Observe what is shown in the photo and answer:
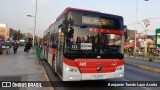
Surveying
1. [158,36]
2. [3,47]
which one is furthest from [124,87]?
[158,36]

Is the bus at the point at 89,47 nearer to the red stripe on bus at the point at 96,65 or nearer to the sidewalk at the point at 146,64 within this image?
the red stripe on bus at the point at 96,65

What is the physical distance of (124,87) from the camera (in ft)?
36.4

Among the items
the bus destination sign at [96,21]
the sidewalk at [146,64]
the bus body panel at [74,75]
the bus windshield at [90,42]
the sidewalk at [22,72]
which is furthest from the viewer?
the sidewalk at [146,64]

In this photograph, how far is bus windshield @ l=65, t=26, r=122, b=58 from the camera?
1026 centimetres

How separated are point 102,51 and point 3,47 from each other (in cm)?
2479

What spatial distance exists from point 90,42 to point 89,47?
0.21 m

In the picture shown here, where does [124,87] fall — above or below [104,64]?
below

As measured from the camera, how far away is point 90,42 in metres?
10.4

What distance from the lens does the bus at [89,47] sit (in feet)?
33.6

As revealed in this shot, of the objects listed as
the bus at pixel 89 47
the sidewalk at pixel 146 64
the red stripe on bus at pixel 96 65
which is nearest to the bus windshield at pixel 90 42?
the bus at pixel 89 47

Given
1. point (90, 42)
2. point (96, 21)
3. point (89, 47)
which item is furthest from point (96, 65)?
point (96, 21)

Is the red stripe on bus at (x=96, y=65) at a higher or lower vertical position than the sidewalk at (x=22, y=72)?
higher

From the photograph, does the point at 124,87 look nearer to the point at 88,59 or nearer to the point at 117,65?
the point at 117,65

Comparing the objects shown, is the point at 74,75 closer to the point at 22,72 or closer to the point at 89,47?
the point at 89,47
